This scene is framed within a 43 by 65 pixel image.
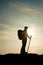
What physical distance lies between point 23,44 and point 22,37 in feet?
2.69
